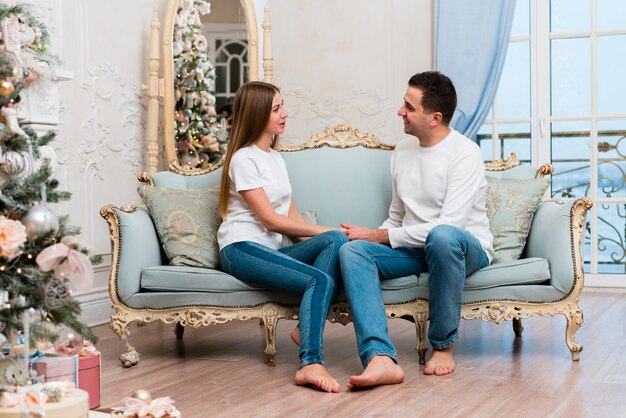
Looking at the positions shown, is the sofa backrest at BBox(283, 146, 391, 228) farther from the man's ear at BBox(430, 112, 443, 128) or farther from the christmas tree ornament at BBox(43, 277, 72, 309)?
the christmas tree ornament at BBox(43, 277, 72, 309)

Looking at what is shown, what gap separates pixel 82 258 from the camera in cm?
215

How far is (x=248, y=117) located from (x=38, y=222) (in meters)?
1.35

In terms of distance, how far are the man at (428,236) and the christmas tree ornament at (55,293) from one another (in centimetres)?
108

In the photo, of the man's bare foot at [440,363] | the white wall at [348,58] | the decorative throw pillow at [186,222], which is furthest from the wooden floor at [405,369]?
the white wall at [348,58]

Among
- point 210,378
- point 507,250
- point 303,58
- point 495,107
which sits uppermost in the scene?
point 303,58

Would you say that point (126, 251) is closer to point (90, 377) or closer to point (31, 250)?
point (90, 377)

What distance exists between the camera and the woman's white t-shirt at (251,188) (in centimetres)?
330

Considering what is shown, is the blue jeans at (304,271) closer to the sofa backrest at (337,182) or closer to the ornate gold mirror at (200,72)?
the sofa backrest at (337,182)

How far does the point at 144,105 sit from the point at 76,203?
0.83m

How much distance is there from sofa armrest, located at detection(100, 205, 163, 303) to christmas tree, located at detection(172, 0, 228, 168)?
5.14 ft

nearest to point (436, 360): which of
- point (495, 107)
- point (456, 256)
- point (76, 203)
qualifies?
point (456, 256)

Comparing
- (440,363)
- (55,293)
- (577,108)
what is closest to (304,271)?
(440,363)

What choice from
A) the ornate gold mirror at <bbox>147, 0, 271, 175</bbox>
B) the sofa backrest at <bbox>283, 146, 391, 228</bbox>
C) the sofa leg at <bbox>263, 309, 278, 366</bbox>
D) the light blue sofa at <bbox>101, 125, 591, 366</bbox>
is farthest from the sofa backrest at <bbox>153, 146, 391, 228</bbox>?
the ornate gold mirror at <bbox>147, 0, 271, 175</bbox>

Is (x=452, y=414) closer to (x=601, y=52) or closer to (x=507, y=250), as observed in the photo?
(x=507, y=250)
